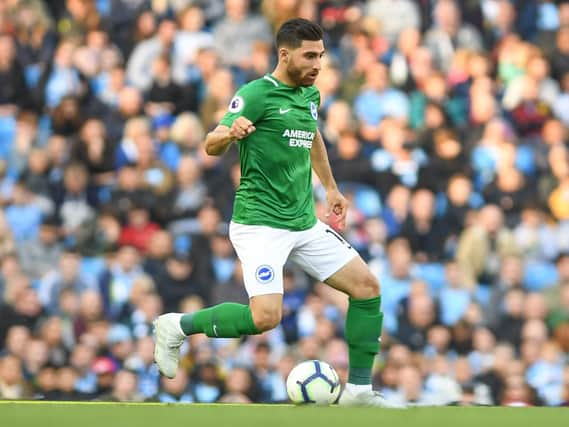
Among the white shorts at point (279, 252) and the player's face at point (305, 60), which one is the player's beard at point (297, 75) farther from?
the white shorts at point (279, 252)

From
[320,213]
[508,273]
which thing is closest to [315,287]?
[320,213]

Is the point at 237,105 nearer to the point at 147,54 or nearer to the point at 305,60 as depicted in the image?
the point at 305,60

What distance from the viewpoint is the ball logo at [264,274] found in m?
7.57

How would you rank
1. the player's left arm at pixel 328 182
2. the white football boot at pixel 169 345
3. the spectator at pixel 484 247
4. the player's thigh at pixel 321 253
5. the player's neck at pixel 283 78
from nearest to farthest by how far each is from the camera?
the player's neck at pixel 283 78
the player's thigh at pixel 321 253
the white football boot at pixel 169 345
the player's left arm at pixel 328 182
the spectator at pixel 484 247

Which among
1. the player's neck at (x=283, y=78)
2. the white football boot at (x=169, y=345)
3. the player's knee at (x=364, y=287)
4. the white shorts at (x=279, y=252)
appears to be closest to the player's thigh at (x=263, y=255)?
Result: the white shorts at (x=279, y=252)

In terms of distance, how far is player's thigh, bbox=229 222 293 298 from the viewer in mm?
7566

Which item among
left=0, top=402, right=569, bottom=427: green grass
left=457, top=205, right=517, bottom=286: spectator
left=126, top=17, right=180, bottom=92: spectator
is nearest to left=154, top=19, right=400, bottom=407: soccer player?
left=0, top=402, right=569, bottom=427: green grass

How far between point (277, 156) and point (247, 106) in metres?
0.34

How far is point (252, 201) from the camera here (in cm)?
767

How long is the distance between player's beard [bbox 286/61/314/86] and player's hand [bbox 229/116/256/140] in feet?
1.66

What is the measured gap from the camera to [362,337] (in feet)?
25.5

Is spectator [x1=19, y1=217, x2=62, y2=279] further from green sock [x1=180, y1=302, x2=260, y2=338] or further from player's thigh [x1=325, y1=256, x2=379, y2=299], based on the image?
player's thigh [x1=325, y1=256, x2=379, y2=299]

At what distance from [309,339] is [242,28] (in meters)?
4.04

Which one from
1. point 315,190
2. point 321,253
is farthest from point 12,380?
point 321,253
